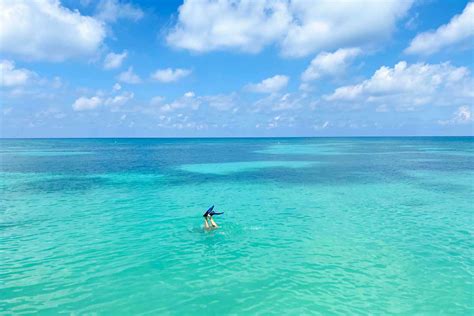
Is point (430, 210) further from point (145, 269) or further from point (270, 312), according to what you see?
point (145, 269)

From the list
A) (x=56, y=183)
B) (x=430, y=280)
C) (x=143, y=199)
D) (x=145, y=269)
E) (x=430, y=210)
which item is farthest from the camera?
(x=56, y=183)

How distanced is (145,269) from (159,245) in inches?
122

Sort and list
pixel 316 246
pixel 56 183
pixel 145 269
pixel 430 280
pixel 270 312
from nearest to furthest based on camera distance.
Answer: pixel 270 312 → pixel 430 280 → pixel 145 269 → pixel 316 246 → pixel 56 183

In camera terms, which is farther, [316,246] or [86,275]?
[316,246]

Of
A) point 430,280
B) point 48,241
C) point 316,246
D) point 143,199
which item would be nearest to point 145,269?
point 48,241

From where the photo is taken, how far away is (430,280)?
14539 millimetres

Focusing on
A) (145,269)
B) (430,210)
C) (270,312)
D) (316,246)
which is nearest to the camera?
(270,312)

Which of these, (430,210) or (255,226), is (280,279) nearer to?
(255,226)

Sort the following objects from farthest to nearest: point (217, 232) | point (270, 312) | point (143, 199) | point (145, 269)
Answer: point (143, 199) → point (217, 232) → point (145, 269) → point (270, 312)

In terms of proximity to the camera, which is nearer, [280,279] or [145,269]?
[280,279]

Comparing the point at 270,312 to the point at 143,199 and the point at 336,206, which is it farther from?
the point at 143,199

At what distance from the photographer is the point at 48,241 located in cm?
1956

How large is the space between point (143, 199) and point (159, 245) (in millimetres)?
13436

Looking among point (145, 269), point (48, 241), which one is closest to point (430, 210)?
point (145, 269)
